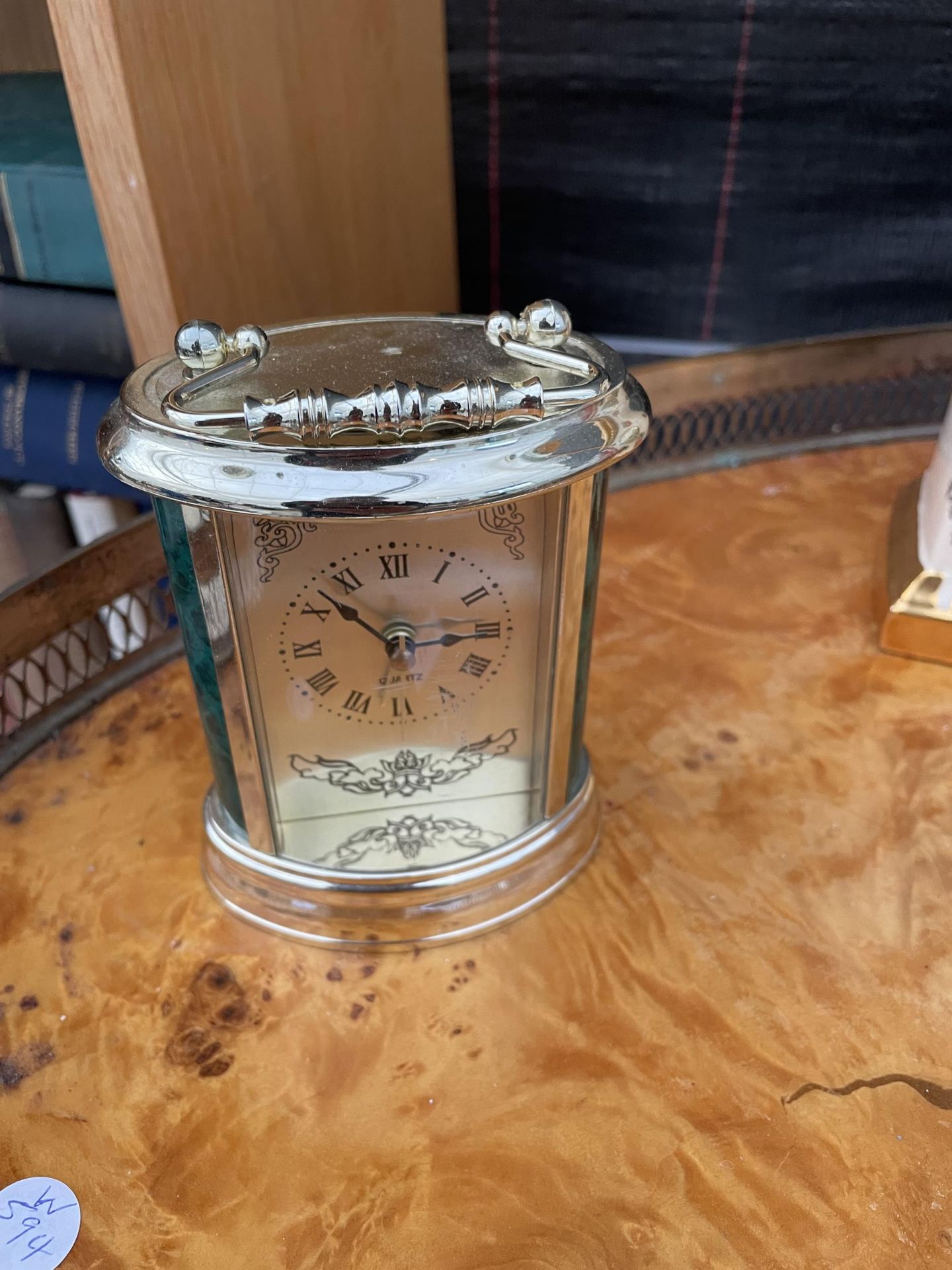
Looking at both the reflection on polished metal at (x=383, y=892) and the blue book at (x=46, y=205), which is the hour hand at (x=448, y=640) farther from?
the blue book at (x=46, y=205)

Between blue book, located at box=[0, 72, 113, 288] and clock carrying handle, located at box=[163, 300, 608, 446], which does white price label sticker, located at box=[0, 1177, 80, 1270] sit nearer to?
clock carrying handle, located at box=[163, 300, 608, 446]

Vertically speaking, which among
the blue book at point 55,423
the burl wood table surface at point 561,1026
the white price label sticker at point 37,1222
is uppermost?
the blue book at point 55,423

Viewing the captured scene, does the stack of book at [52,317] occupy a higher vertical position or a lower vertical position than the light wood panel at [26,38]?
lower

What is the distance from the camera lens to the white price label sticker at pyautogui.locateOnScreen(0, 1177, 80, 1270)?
47 centimetres

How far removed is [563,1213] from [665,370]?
88 cm

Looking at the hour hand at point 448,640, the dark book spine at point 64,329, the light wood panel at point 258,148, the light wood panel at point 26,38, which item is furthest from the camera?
the light wood panel at point 26,38

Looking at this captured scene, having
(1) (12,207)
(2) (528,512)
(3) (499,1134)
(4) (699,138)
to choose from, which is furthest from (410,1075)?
(4) (699,138)

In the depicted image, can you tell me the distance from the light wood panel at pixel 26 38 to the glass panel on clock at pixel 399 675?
3.06 ft

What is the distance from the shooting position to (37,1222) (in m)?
0.49

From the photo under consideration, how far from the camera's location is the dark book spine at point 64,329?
3.17 ft

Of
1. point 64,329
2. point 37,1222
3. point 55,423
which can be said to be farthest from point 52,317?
point 37,1222

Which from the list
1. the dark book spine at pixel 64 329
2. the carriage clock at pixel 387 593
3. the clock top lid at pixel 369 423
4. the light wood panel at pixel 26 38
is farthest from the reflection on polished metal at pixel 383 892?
the light wood panel at pixel 26 38

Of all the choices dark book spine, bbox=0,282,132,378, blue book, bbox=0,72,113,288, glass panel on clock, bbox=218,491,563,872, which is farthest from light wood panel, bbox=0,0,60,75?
glass panel on clock, bbox=218,491,563,872

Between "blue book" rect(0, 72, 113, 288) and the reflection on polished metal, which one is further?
"blue book" rect(0, 72, 113, 288)
